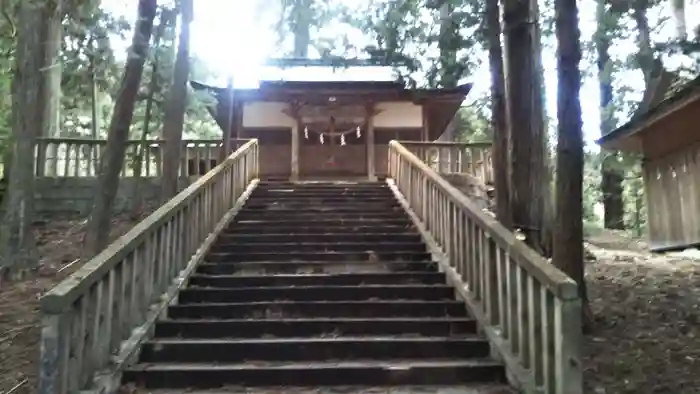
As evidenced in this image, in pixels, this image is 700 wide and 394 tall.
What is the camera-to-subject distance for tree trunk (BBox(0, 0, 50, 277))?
29.0 feet

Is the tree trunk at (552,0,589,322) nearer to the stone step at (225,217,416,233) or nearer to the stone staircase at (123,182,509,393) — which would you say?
the stone staircase at (123,182,509,393)

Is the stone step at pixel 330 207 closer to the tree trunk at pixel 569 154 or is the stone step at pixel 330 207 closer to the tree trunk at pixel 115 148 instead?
the tree trunk at pixel 115 148

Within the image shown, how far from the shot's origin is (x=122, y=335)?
17.4 ft

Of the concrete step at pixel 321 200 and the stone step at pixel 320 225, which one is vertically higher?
the concrete step at pixel 321 200

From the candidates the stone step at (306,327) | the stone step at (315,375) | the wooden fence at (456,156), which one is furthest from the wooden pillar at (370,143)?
the stone step at (315,375)

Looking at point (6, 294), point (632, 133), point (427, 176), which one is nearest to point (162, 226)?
point (6, 294)

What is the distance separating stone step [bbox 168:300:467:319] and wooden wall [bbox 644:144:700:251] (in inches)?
209

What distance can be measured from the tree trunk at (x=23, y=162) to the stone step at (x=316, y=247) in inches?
106

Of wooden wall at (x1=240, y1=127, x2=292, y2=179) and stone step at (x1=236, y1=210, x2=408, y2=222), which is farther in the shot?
wooden wall at (x1=240, y1=127, x2=292, y2=179)

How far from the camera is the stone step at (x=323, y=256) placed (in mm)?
8430

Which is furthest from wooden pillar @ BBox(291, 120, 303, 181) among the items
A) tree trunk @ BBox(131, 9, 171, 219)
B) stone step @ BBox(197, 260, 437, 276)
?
stone step @ BBox(197, 260, 437, 276)

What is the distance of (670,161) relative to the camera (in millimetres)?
10617

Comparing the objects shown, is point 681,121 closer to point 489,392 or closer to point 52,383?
point 489,392

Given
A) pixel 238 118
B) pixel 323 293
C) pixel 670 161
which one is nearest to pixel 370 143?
pixel 238 118
